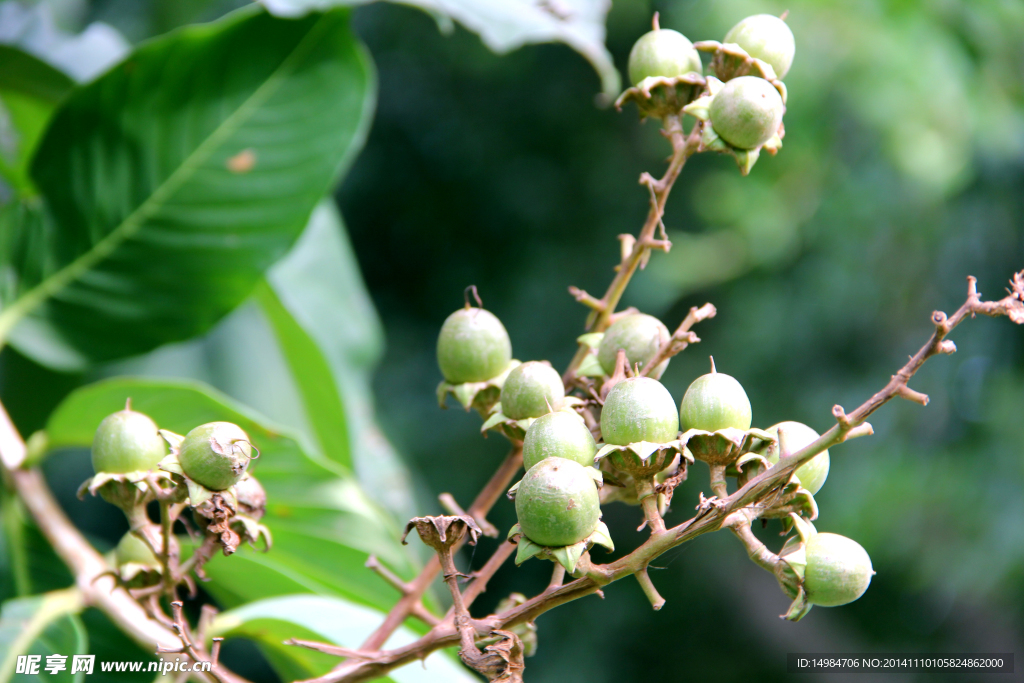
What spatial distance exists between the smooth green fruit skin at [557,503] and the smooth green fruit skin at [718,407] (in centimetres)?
7

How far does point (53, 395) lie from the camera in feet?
3.30

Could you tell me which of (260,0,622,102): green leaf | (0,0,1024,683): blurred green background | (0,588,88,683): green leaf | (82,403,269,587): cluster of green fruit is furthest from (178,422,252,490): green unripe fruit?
(0,0,1024,683): blurred green background

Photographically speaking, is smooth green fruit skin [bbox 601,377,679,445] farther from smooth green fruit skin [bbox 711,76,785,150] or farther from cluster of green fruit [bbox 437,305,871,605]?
smooth green fruit skin [bbox 711,76,785,150]

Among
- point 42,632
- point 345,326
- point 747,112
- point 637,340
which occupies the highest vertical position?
point 345,326

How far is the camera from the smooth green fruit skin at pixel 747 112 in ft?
1.55

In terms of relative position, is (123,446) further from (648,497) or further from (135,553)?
(648,497)

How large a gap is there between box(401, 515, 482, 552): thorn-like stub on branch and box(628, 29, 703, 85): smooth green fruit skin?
31 cm

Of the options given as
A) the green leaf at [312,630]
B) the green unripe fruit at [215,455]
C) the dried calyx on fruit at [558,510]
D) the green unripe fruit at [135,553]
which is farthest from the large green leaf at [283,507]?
the dried calyx on fruit at [558,510]

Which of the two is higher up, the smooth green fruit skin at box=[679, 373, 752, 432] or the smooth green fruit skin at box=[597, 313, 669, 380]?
the smooth green fruit skin at box=[597, 313, 669, 380]

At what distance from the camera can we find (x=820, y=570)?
1.40 ft

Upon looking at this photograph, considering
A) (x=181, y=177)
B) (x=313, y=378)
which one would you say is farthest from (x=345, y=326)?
(x=181, y=177)

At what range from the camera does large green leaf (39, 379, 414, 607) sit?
757mm

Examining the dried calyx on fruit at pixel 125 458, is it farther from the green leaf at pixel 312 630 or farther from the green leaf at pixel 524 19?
the green leaf at pixel 524 19

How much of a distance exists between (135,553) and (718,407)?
0.39 meters
